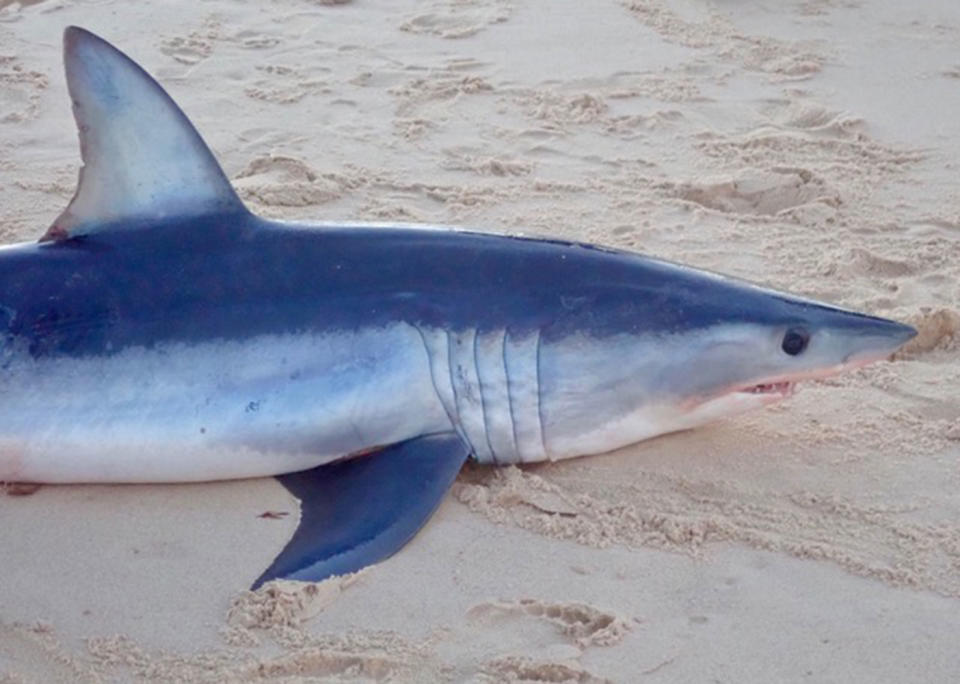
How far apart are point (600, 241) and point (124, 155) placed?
6.84ft

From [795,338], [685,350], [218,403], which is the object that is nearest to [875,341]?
[795,338]

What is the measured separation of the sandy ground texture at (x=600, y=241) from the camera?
9.99 ft

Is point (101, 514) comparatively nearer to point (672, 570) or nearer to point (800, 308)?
point (672, 570)

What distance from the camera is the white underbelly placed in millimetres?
3555

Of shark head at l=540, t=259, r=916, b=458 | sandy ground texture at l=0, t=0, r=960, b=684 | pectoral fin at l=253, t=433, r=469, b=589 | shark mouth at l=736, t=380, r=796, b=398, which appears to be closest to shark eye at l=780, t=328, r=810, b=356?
shark head at l=540, t=259, r=916, b=458

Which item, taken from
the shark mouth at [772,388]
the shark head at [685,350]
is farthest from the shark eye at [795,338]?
the shark mouth at [772,388]

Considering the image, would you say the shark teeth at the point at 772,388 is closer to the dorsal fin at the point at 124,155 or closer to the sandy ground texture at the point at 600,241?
the sandy ground texture at the point at 600,241

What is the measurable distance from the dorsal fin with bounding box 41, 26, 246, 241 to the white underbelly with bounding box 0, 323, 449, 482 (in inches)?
13.9

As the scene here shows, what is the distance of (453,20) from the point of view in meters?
8.00

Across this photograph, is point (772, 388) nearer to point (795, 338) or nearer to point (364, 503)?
point (795, 338)

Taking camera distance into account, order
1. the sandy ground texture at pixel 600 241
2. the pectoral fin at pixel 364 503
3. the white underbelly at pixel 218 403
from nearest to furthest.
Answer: the sandy ground texture at pixel 600 241 < the pectoral fin at pixel 364 503 < the white underbelly at pixel 218 403

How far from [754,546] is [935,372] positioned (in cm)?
118

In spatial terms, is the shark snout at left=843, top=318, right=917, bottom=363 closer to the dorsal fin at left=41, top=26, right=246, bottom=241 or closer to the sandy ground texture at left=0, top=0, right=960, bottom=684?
the sandy ground texture at left=0, top=0, right=960, bottom=684

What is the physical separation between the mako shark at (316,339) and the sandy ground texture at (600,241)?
14 centimetres
